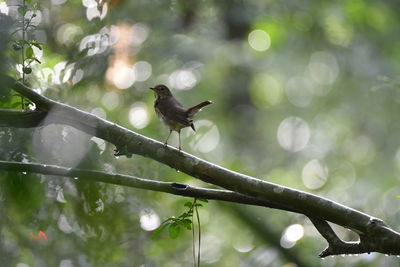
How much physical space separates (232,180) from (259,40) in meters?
11.2

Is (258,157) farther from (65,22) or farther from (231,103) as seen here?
(65,22)

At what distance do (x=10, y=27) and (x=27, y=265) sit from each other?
2.64 m

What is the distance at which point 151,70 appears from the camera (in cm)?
958

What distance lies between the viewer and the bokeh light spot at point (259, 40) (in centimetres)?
1361

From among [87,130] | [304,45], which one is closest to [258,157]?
[304,45]

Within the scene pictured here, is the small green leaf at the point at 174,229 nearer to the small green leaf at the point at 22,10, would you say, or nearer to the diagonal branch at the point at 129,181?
the diagonal branch at the point at 129,181

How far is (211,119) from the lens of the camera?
12.4 m

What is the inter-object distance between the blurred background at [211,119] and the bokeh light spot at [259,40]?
5 centimetres

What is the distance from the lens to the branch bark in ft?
9.68

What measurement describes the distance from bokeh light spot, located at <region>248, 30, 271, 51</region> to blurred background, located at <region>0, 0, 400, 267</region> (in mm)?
49

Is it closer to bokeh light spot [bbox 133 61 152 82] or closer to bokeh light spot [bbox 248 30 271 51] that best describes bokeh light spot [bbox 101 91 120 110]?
bokeh light spot [bbox 133 61 152 82]

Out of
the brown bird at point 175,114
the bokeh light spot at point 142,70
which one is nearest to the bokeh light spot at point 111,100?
the bokeh light spot at point 142,70

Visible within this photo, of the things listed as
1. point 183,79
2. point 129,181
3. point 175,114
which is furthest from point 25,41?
point 183,79

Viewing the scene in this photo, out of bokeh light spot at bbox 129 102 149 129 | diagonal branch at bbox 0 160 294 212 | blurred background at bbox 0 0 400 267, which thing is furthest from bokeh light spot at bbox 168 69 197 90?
diagonal branch at bbox 0 160 294 212
